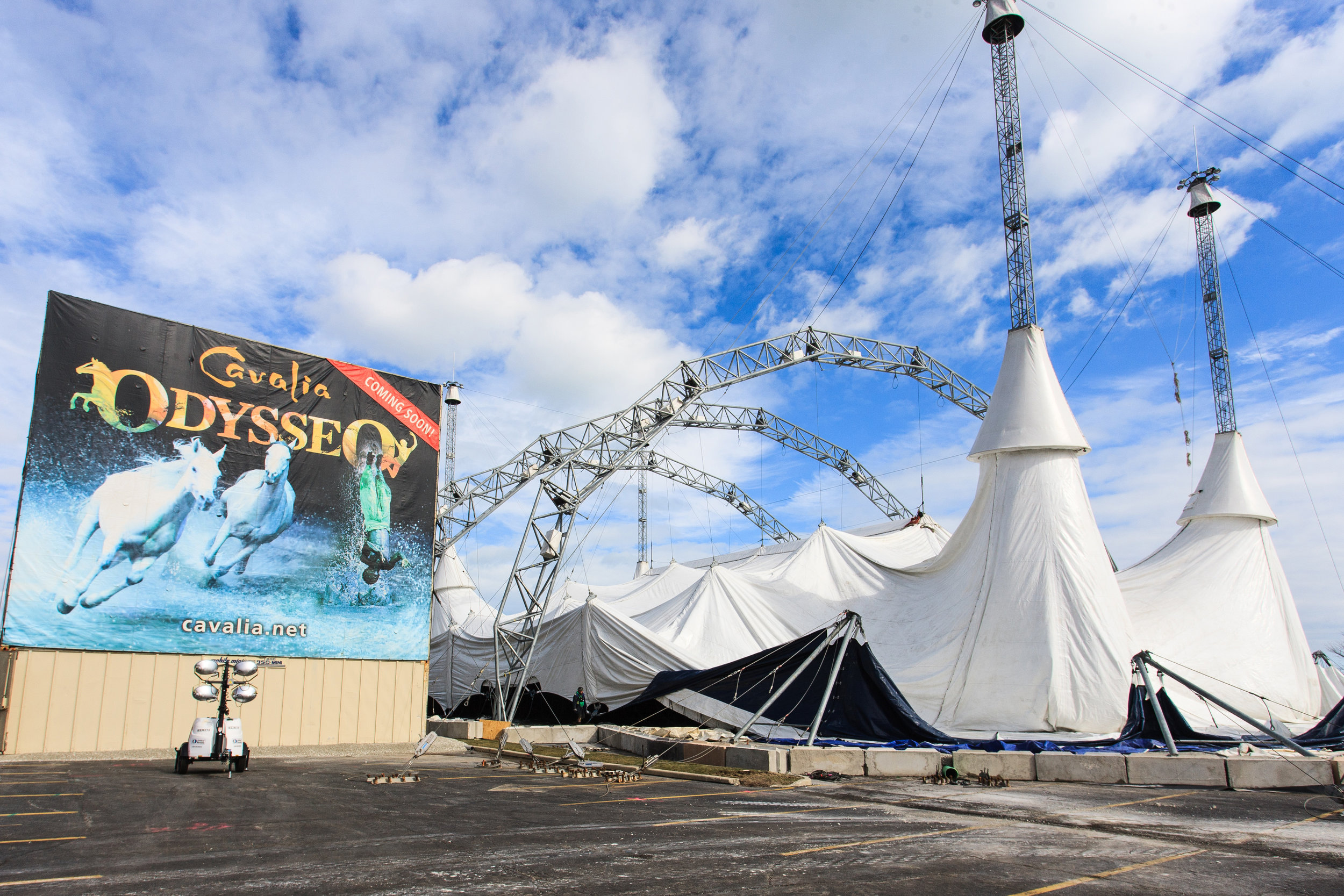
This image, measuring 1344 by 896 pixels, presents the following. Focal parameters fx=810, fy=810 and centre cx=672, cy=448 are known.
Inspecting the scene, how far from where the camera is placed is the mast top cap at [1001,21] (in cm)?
2306

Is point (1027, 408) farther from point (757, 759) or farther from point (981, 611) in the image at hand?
point (757, 759)

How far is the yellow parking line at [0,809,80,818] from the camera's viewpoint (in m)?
8.95

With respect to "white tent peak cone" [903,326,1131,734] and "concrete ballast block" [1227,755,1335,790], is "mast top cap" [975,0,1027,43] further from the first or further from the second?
"concrete ballast block" [1227,755,1335,790]

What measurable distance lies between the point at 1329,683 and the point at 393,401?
29270mm

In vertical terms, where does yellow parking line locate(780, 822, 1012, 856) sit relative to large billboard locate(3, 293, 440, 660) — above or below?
below

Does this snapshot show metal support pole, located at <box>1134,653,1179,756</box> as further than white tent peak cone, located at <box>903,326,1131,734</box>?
No

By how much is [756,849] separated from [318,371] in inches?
753

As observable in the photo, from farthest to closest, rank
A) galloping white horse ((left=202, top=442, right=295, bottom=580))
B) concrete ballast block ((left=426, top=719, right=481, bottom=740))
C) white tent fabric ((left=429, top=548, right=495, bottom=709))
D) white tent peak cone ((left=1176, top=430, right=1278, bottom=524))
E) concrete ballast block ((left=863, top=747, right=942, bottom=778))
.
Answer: white tent fabric ((left=429, top=548, right=495, bottom=709)) < white tent peak cone ((left=1176, top=430, right=1278, bottom=524)) < concrete ballast block ((left=426, top=719, right=481, bottom=740)) < galloping white horse ((left=202, top=442, right=295, bottom=580)) < concrete ballast block ((left=863, top=747, right=942, bottom=778))

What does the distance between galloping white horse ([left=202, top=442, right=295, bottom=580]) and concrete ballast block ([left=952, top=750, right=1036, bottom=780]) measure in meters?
16.6

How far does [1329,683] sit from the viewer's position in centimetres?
2458

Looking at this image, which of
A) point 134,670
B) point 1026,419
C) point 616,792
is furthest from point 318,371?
point 1026,419

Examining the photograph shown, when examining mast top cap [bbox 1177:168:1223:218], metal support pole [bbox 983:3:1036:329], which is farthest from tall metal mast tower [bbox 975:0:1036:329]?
mast top cap [bbox 1177:168:1223:218]

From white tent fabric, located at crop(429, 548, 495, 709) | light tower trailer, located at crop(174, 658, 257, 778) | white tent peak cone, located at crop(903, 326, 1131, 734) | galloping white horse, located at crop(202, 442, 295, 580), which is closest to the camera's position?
light tower trailer, located at crop(174, 658, 257, 778)

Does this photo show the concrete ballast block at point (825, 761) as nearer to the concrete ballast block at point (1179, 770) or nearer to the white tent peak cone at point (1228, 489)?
the concrete ballast block at point (1179, 770)
